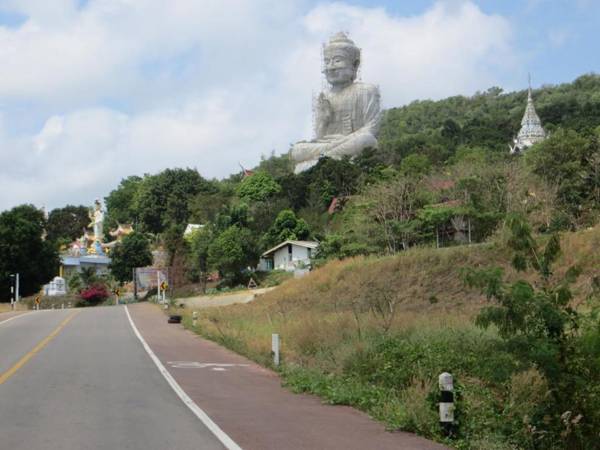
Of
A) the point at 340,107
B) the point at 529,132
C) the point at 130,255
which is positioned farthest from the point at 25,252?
the point at 529,132

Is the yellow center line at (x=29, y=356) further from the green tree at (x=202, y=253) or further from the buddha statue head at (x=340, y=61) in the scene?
the buddha statue head at (x=340, y=61)

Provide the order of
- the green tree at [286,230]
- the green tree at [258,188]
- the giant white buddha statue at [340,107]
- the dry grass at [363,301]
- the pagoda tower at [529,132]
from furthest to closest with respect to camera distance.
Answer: the giant white buddha statue at [340,107], the pagoda tower at [529,132], the green tree at [258,188], the green tree at [286,230], the dry grass at [363,301]

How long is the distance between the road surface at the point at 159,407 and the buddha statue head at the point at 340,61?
70814 mm

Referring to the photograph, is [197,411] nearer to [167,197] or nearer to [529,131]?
[529,131]

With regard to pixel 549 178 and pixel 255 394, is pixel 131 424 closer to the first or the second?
pixel 255 394

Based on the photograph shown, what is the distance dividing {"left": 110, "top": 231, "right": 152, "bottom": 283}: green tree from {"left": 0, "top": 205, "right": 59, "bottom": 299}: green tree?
609cm

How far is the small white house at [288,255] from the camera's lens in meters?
60.8

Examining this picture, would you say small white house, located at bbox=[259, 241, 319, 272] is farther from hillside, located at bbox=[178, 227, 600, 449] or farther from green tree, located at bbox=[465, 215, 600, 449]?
green tree, located at bbox=[465, 215, 600, 449]

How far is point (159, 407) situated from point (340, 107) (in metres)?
79.6

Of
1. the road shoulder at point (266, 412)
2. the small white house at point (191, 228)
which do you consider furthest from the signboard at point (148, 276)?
the road shoulder at point (266, 412)

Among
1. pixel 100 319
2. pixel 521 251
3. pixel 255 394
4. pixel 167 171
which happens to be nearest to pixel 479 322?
pixel 521 251

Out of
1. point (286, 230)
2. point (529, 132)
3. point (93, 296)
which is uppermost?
point (529, 132)

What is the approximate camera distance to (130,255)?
252 feet

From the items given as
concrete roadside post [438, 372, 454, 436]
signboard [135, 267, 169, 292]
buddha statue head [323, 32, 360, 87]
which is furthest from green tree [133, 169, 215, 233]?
concrete roadside post [438, 372, 454, 436]
